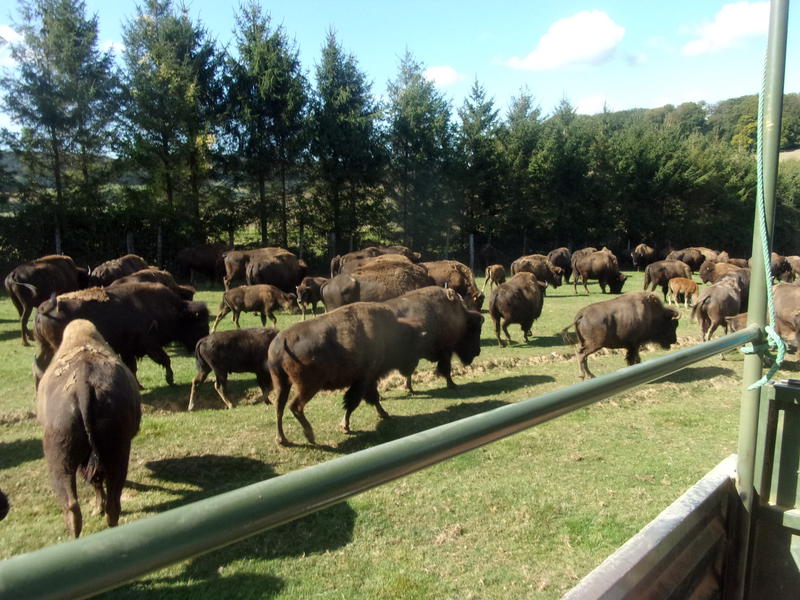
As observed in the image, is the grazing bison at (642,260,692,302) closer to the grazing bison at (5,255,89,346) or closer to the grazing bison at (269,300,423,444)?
the grazing bison at (269,300,423,444)

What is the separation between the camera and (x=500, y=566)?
4035 mm

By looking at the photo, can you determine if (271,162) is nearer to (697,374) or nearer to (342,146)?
(342,146)

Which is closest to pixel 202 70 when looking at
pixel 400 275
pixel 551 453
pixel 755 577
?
pixel 400 275

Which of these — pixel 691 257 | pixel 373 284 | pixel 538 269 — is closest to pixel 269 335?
pixel 373 284

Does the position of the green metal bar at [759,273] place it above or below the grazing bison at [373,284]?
above

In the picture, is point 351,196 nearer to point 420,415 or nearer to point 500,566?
point 420,415

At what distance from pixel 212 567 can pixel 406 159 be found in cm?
2691

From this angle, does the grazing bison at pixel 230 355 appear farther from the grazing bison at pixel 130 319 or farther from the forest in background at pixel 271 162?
the forest in background at pixel 271 162

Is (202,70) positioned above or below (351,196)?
above

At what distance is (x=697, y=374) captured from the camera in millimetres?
9609

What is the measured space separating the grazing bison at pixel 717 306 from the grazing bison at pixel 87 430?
10779 mm

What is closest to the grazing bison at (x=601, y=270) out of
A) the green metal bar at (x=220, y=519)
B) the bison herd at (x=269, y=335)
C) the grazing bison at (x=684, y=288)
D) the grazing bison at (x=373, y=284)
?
the grazing bison at (x=684, y=288)

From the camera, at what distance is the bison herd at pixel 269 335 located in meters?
4.32

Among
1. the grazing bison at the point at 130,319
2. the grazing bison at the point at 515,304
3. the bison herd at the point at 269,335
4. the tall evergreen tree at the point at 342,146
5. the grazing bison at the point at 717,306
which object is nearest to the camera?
the bison herd at the point at 269,335
